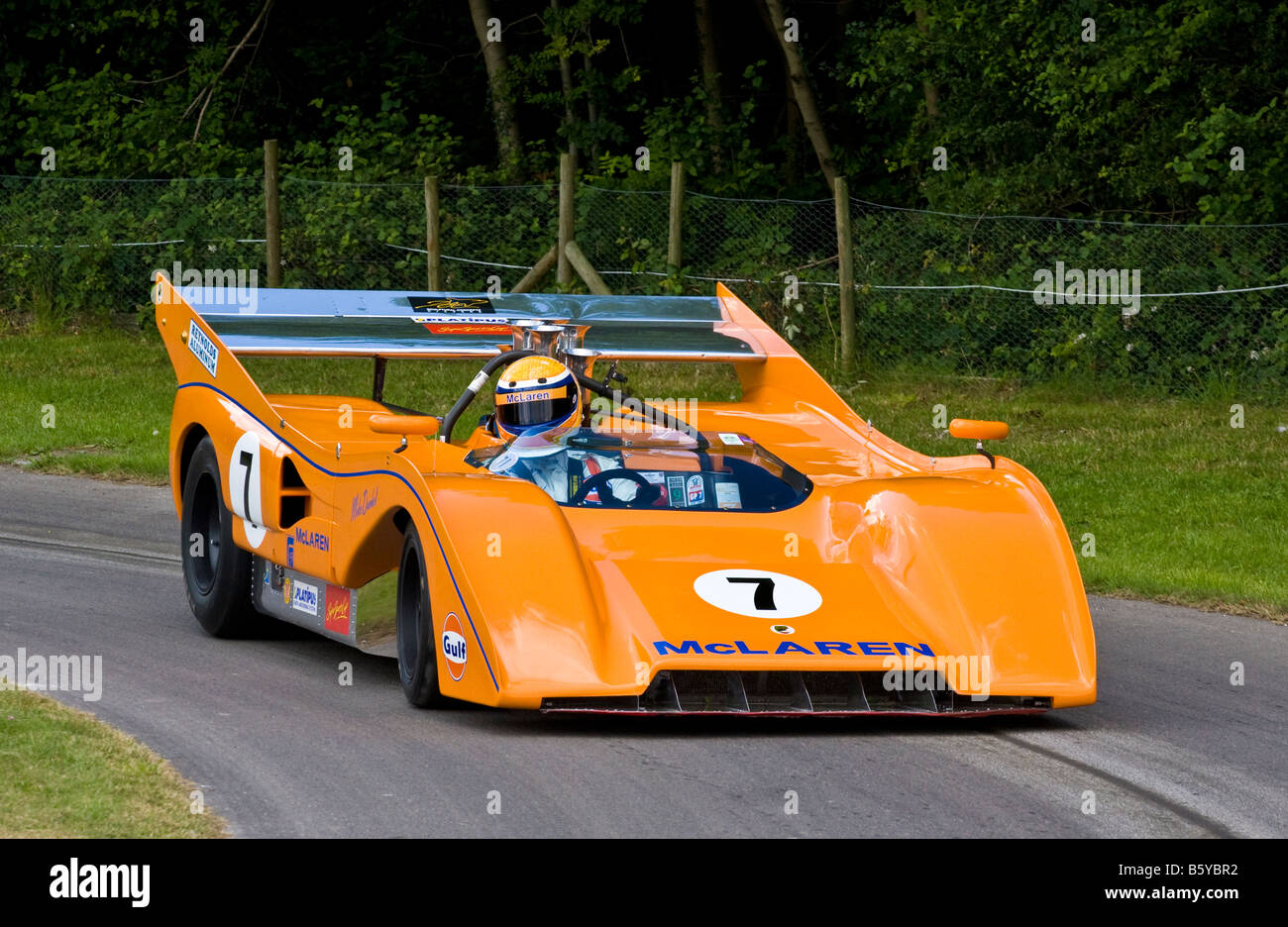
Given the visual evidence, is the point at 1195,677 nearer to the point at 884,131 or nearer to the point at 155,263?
the point at 155,263

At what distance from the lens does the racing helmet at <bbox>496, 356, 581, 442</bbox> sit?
7793 millimetres

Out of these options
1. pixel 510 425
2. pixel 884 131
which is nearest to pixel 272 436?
pixel 510 425

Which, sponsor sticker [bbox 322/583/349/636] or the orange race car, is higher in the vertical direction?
the orange race car

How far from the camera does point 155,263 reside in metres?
20.4

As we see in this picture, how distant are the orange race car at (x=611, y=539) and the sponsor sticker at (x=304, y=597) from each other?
13 millimetres

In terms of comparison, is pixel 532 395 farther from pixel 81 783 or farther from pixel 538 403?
pixel 81 783

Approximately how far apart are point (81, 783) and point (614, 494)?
92.9 inches

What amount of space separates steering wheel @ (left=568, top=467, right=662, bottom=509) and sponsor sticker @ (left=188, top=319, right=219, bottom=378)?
226 centimetres

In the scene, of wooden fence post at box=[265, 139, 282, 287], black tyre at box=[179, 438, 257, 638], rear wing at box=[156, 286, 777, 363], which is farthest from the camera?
wooden fence post at box=[265, 139, 282, 287]

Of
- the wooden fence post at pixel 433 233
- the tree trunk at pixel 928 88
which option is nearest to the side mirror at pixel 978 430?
the wooden fence post at pixel 433 233

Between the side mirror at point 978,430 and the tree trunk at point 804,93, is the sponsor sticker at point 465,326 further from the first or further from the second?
the tree trunk at point 804,93

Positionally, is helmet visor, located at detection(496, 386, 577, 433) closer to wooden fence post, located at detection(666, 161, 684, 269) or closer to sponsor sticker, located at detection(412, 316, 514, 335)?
sponsor sticker, located at detection(412, 316, 514, 335)

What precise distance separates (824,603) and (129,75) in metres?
22.1

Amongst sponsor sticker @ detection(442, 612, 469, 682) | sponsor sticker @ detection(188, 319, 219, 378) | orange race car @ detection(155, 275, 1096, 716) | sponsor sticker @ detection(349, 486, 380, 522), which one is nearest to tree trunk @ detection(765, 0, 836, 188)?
orange race car @ detection(155, 275, 1096, 716)
